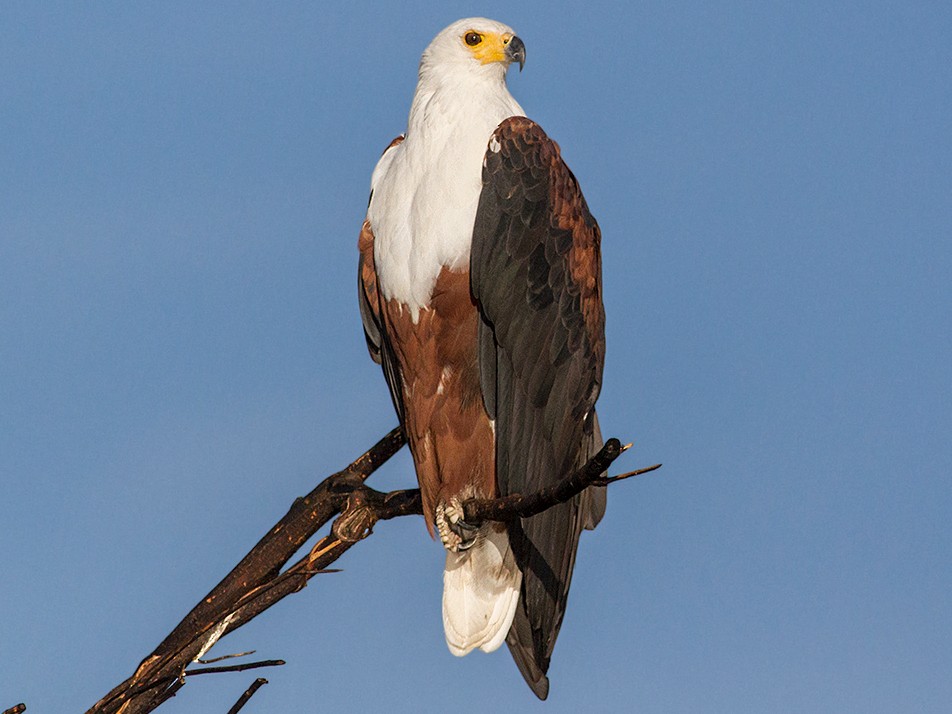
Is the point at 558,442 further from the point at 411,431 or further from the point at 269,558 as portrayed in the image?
the point at 269,558

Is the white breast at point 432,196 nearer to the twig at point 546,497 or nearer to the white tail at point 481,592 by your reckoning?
the twig at point 546,497

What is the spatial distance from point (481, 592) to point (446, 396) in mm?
835

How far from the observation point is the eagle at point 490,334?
4.70m

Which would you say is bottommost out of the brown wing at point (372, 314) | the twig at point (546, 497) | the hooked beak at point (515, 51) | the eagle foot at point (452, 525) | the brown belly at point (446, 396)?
the twig at point (546, 497)

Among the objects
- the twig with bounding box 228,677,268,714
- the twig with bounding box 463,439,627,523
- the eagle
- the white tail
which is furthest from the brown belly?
the twig with bounding box 228,677,268,714

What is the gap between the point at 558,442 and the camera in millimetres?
4848

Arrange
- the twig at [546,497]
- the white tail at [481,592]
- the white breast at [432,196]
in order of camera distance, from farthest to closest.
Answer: the white tail at [481,592] < the white breast at [432,196] < the twig at [546,497]

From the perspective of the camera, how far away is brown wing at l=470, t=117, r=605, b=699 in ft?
15.4

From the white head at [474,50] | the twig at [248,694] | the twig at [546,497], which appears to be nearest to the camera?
the twig at [546,497]

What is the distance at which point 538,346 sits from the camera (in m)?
4.84

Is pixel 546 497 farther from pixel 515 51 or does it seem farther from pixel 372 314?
pixel 515 51

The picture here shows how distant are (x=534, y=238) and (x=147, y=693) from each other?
83.9 inches

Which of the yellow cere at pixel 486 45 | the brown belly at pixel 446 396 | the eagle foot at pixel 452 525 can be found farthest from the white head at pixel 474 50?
the eagle foot at pixel 452 525

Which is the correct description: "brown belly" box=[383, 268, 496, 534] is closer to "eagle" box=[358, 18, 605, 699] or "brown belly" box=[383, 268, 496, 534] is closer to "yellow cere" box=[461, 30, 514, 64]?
"eagle" box=[358, 18, 605, 699]
